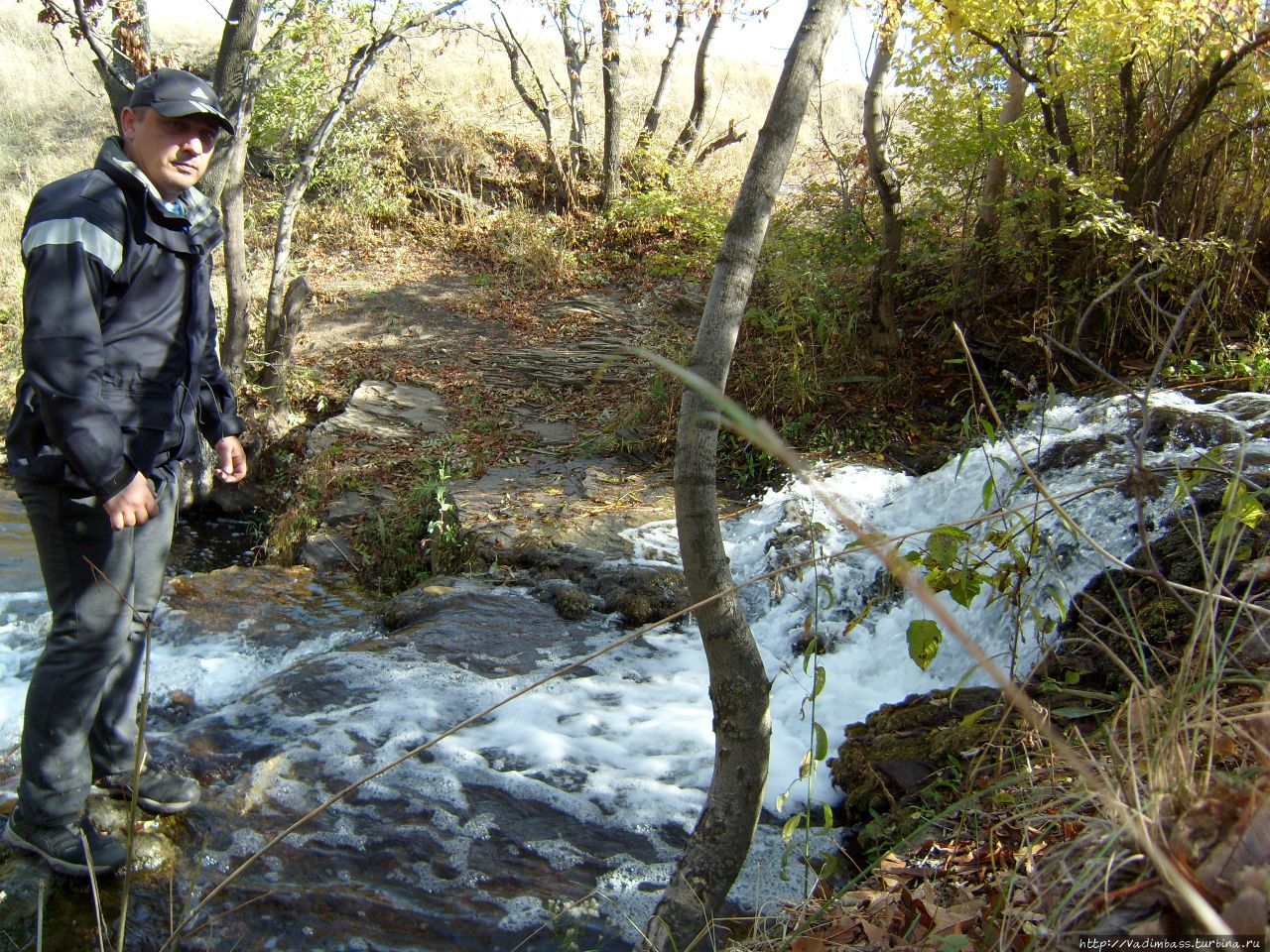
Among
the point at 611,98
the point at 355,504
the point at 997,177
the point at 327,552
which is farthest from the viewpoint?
the point at 611,98

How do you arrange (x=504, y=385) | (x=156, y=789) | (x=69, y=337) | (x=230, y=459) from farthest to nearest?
(x=504, y=385) → (x=230, y=459) → (x=156, y=789) → (x=69, y=337)

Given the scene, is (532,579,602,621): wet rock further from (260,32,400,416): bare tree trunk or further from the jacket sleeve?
(260,32,400,416): bare tree trunk

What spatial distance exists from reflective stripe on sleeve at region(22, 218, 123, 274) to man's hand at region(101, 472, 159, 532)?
1.94ft

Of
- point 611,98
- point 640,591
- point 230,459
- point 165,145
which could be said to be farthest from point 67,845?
point 611,98

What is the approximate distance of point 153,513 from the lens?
104 inches

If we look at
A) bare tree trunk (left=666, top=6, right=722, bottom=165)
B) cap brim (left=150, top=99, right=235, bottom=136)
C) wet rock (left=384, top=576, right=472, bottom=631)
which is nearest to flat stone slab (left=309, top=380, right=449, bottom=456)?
wet rock (left=384, top=576, right=472, bottom=631)

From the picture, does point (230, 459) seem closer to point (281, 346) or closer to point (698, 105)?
point (281, 346)

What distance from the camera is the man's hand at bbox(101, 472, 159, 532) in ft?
8.09

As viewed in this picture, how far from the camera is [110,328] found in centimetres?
257

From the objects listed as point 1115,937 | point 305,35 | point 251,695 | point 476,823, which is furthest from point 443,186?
point 1115,937

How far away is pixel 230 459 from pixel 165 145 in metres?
1.03

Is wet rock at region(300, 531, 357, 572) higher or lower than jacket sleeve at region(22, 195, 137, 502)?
lower

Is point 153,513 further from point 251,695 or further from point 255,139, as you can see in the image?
point 255,139

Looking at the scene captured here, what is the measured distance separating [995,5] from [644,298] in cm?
603
